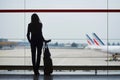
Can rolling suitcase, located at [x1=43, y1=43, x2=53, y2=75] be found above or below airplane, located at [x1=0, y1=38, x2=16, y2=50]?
below

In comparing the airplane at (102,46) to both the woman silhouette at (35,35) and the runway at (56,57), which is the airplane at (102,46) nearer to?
the runway at (56,57)

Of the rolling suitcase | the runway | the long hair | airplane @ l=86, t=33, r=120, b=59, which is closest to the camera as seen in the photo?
the long hair

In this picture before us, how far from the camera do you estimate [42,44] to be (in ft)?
30.1

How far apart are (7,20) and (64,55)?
1.73m
